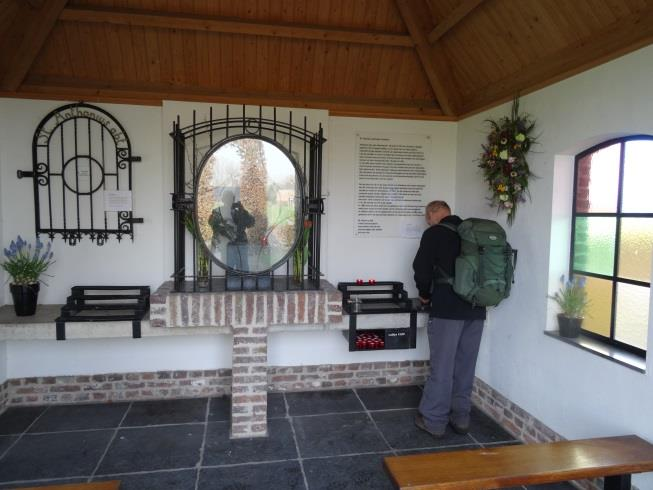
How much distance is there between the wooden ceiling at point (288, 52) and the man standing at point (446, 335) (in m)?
1.27

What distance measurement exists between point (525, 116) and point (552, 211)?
2.43 feet

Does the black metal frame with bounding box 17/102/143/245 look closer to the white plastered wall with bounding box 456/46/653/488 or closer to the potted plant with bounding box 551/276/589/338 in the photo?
the white plastered wall with bounding box 456/46/653/488

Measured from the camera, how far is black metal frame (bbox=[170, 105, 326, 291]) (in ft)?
10.8

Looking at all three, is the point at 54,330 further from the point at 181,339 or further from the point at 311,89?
the point at 311,89

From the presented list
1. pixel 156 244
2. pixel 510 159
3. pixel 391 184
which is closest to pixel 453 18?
pixel 510 159

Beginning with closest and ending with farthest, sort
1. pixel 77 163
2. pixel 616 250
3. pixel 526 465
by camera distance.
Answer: pixel 526 465 < pixel 616 250 < pixel 77 163

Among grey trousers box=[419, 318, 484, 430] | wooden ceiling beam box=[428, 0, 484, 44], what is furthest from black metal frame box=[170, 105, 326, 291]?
wooden ceiling beam box=[428, 0, 484, 44]

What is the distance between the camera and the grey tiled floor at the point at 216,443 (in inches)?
109

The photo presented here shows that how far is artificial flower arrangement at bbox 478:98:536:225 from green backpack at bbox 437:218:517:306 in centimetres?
30

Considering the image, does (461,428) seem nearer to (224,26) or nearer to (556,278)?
(556,278)

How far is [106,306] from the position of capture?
3539 mm

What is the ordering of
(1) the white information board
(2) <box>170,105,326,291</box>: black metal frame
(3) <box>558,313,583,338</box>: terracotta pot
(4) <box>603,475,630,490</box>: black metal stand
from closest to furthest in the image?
(4) <box>603,475,630,490</box>: black metal stand, (3) <box>558,313,583,338</box>: terracotta pot, (2) <box>170,105,326,291</box>: black metal frame, (1) the white information board

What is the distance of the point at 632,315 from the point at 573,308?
0.38 m

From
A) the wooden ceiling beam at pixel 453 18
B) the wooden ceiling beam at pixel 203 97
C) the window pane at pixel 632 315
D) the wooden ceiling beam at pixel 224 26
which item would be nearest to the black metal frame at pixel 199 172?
the wooden ceiling beam at pixel 203 97
